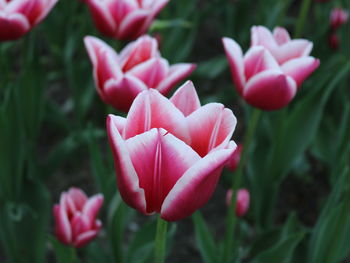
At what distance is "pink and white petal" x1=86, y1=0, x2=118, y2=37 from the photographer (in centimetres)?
112

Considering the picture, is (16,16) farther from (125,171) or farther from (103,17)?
(125,171)

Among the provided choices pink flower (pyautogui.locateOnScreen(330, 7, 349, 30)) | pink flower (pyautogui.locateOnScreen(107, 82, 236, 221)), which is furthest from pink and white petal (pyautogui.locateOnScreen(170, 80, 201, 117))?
pink flower (pyautogui.locateOnScreen(330, 7, 349, 30))

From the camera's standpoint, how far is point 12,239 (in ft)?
4.27

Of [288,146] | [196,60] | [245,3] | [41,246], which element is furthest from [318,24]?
[41,246]

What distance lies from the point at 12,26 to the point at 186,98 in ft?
1.64

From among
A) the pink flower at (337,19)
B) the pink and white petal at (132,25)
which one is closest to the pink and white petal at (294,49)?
the pink and white petal at (132,25)

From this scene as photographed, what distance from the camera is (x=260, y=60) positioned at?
95 centimetres

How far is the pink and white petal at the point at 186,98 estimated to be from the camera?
2.30ft

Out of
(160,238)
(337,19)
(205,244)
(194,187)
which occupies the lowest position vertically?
(205,244)

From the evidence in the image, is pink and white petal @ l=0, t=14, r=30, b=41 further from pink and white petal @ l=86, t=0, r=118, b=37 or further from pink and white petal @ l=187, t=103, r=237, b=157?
pink and white petal @ l=187, t=103, r=237, b=157

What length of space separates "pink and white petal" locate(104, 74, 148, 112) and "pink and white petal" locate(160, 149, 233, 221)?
12.4 inches

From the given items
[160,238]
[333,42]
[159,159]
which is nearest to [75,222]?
[160,238]

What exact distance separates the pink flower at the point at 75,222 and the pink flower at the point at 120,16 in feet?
1.05

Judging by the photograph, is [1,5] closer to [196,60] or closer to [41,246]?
[41,246]
